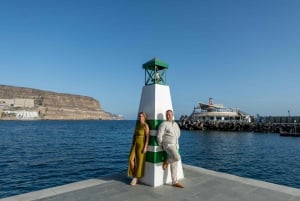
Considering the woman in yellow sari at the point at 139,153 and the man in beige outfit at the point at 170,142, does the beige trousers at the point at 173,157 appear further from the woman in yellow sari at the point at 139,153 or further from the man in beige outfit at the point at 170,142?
the woman in yellow sari at the point at 139,153

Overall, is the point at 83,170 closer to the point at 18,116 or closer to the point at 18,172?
the point at 18,172

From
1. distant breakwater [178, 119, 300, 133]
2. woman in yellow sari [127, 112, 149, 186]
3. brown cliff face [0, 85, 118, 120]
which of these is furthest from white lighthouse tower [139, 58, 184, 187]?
brown cliff face [0, 85, 118, 120]

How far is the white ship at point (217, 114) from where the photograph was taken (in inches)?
2456

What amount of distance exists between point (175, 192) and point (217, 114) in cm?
5996

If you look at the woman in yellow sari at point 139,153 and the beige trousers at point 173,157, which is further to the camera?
the woman in yellow sari at point 139,153

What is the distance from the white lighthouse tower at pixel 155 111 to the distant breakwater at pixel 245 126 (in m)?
50.0

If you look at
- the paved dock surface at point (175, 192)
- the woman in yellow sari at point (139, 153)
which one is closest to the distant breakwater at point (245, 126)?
the paved dock surface at point (175, 192)

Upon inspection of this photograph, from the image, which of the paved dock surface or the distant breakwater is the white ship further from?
the paved dock surface

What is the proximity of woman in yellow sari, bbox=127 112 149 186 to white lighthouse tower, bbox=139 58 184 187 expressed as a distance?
141 mm

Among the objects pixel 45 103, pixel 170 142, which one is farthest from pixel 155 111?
pixel 45 103

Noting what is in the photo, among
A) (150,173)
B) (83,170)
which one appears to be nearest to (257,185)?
(150,173)

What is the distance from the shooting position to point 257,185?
19.0ft

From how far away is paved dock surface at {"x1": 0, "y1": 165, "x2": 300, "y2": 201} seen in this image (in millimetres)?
4855

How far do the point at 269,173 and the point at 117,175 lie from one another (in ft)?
41.7
